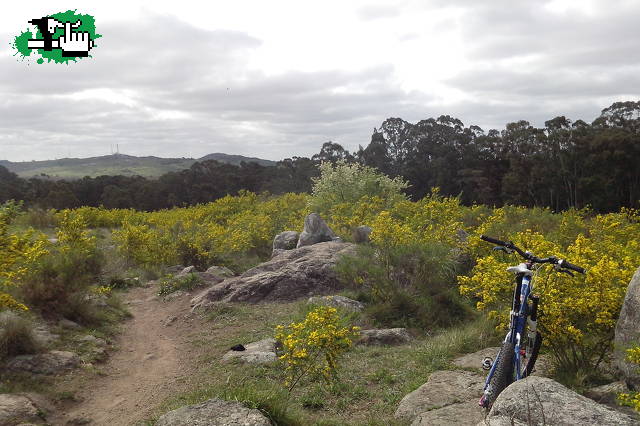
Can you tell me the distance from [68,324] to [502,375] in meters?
7.01

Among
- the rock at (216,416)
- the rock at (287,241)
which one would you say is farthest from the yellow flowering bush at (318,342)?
the rock at (287,241)

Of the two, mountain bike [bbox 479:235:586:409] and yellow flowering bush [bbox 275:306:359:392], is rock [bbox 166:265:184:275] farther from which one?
mountain bike [bbox 479:235:586:409]

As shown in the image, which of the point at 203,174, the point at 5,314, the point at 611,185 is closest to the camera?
the point at 5,314

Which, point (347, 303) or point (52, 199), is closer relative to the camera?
point (347, 303)

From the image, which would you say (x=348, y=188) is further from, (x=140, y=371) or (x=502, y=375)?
(x=502, y=375)

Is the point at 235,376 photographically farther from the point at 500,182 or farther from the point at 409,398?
the point at 500,182

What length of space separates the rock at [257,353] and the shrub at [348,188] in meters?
12.7

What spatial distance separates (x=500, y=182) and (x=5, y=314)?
3704 cm

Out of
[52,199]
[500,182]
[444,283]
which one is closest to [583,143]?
[500,182]

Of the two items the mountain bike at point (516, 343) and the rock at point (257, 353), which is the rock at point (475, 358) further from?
the rock at point (257, 353)

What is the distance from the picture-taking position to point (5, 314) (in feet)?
22.8

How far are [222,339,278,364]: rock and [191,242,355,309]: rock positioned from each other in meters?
2.95

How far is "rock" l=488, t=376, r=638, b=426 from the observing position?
3.35 meters

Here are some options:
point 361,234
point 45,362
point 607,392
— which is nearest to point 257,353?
point 45,362
